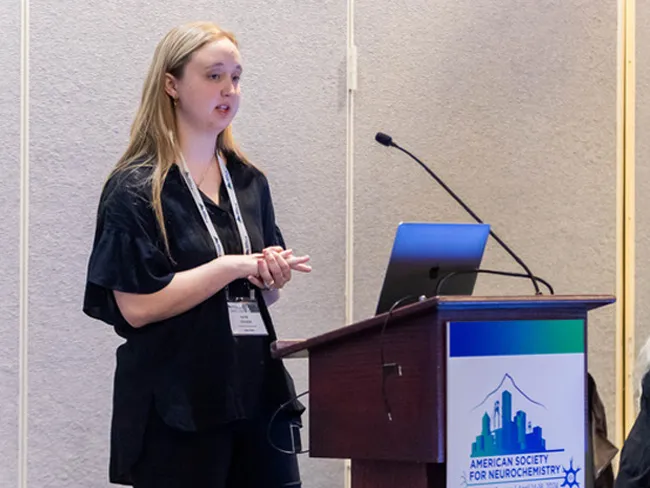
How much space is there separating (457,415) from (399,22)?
203 cm

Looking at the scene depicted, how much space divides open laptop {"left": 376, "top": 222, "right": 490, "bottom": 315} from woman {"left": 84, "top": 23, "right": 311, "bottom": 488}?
309 mm

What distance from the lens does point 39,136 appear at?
285 cm

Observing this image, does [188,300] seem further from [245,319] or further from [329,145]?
[329,145]

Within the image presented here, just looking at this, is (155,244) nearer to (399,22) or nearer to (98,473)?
(98,473)

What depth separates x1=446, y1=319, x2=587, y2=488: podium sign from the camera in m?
1.66

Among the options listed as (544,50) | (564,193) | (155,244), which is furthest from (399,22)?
(155,244)

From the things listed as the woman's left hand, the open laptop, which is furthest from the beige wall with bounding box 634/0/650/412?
the woman's left hand

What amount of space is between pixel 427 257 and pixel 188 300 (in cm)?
52

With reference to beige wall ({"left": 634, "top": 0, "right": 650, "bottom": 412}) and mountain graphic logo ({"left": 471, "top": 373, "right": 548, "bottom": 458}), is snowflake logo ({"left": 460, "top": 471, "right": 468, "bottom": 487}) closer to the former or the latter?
mountain graphic logo ({"left": 471, "top": 373, "right": 548, "bottom": 458})

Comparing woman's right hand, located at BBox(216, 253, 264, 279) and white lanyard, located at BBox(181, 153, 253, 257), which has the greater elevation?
white lanyard, located at BBox(181, 153, 253, 257)

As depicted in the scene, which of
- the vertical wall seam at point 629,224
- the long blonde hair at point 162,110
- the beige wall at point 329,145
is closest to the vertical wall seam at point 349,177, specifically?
the beige wall at point 329,145

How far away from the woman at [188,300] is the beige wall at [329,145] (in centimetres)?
71

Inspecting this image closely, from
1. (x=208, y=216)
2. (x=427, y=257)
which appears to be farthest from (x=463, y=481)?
(x=208, y=216)

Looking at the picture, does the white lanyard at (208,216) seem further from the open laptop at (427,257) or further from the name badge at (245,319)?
the open laptop at (427,257)
